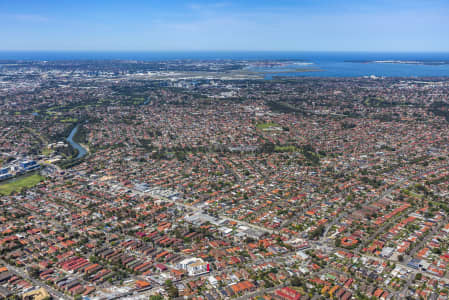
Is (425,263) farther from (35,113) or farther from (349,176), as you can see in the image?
(35,113)

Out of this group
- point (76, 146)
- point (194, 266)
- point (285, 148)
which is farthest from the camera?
point (76, 146)

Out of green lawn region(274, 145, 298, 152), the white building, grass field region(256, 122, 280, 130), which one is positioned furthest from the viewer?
grass field region(256, 122, 280, 130)

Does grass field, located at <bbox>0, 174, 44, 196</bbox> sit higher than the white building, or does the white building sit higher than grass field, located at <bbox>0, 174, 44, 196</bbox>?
grass field, located at <bbox>0, 174, 44, 196</bbox>

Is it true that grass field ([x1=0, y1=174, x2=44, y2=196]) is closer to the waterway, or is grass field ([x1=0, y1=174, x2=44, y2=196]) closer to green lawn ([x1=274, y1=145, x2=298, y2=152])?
the waterway

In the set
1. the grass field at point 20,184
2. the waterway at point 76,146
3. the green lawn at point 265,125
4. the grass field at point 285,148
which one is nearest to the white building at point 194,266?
the grass field at point 20,184

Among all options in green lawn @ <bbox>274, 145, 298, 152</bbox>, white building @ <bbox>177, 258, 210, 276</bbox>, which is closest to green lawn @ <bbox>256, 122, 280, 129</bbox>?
green lawn @ <bbox>274, 145, 298, 152</bbox>

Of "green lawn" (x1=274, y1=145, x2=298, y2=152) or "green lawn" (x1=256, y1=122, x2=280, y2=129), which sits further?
"green lawn" (x1=256, y1=122, x2=280, y2=129)

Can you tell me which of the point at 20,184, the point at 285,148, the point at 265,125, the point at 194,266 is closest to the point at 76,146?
the point at 20,184

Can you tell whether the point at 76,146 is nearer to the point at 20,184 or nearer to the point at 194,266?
the point at 20,184

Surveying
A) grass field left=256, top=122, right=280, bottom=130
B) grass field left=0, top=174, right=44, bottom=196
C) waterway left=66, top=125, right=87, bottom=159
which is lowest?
grass field left=0, top=174, right=44, bottom=196
